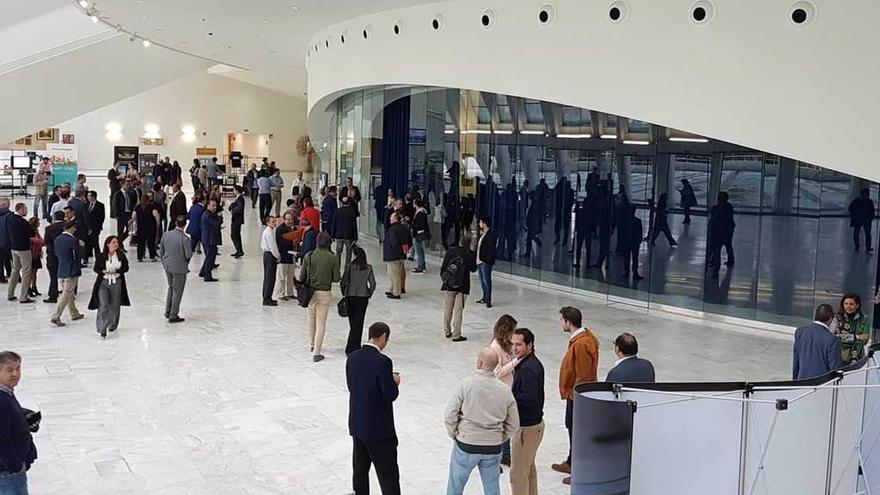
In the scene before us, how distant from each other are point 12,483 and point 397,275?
10.2 metres

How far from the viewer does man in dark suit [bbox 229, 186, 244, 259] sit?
1858 centimetres

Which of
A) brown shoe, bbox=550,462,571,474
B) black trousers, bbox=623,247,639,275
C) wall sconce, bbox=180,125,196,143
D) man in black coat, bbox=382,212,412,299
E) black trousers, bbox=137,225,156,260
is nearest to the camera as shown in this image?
brown shoe, bbox=550,462,571,474

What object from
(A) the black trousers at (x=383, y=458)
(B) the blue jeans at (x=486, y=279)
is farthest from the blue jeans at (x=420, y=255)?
(A) the black trousers at (x=383, y=458)

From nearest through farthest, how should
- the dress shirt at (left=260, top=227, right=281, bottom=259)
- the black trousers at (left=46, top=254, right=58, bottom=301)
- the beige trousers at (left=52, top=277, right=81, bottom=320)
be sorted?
the beige trousers at (left=52, top=277, right=81, bottom=320) → the black trousers at (left=46, top=254, right=58, bottom=301) → the dress shirt at (left=260, top=227, right=281, bottom=259)

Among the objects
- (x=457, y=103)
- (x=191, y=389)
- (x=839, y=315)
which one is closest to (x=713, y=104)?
(x=839, y=315)

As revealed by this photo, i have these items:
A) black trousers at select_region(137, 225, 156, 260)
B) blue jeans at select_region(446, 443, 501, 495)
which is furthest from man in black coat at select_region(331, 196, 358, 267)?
blue jeans at select_region(446, 443, 501, 495)

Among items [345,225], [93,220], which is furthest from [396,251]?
[93,220]

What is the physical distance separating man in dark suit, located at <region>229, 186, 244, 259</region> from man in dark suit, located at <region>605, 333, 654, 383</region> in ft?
43.7

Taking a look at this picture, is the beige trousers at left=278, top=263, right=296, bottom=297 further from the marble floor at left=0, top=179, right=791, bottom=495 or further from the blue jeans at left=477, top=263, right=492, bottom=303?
the blue jeans at left=477, top=263, right=492, bottom=303

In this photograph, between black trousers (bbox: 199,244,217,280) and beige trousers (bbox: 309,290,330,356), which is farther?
black trousers (bbox: 199,244,217,280)

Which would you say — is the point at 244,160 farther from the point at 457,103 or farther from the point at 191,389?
the point at 191,389

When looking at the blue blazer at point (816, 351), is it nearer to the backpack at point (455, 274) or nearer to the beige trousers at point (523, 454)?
the beige trousers at point (523, 454)

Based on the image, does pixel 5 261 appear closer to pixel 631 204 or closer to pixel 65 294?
pixel 65 294

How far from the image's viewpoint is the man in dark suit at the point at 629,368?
6.45 m
